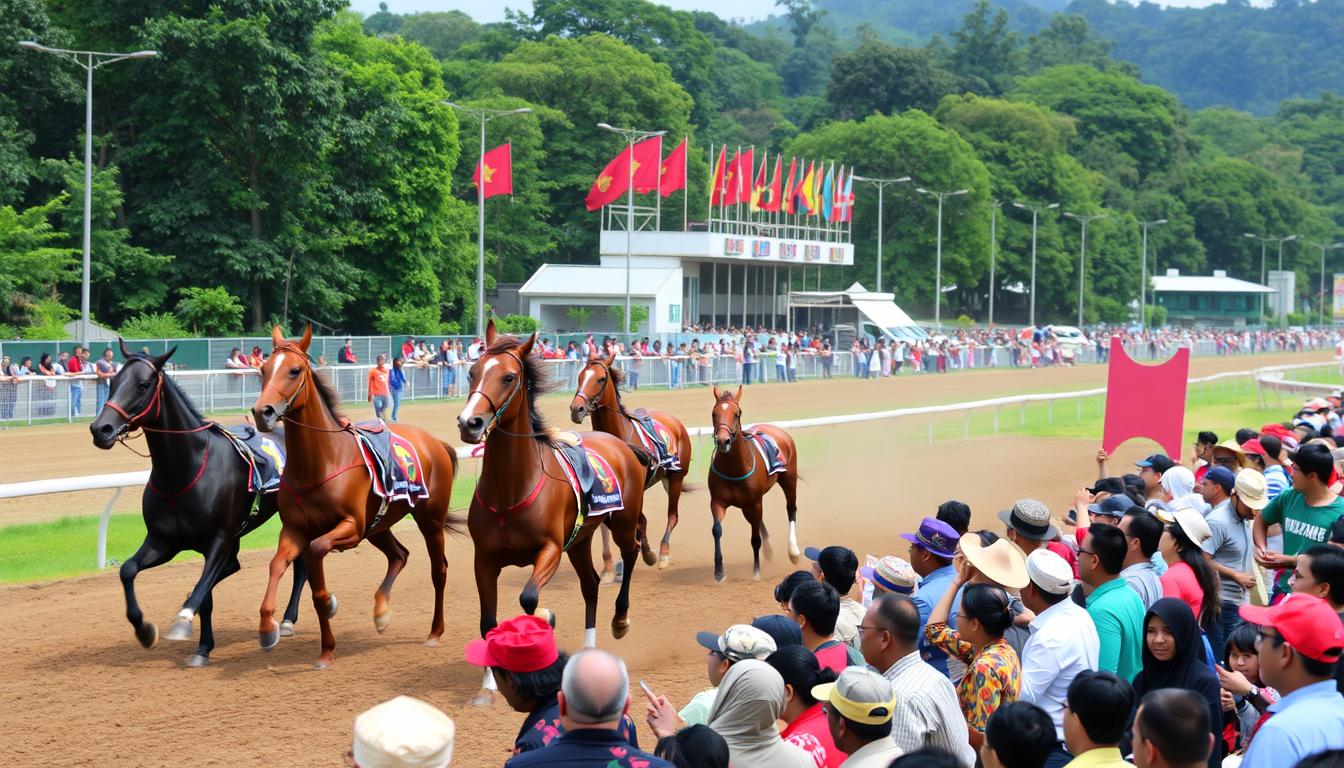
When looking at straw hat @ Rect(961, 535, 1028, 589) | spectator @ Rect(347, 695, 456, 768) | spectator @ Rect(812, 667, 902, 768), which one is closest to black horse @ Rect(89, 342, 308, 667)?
straw hat @ Rect(961, 535, 1028, 589)

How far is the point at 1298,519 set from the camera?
7582 millimetres

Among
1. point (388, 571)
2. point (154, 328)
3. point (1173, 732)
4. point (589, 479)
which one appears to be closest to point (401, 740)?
point (1173, 732)

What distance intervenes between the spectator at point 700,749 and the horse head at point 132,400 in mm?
5619

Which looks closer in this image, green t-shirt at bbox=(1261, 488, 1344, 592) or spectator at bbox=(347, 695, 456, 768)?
spectator at bbox=(347, 695, 456, 768)

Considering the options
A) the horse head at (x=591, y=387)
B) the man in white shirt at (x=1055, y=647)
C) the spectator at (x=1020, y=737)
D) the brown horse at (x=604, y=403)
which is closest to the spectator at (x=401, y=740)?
the spectator at (x=1020, y=737)

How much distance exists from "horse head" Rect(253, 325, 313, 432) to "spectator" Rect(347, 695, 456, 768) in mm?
5345

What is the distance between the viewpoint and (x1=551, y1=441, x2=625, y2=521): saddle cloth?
9.11m

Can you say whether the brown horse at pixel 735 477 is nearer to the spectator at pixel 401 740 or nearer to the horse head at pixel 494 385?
the horse head at pixel 494 385

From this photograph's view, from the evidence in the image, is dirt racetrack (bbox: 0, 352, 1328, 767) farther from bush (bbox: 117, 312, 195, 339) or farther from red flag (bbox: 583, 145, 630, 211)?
red flag (bbox: 583, 145, 630, 211)

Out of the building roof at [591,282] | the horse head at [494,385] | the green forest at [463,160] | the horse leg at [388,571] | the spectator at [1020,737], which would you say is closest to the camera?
the spectator at [1020,737]

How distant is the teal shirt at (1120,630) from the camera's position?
547cm

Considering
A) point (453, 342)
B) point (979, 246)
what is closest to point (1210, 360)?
point (979, 246)

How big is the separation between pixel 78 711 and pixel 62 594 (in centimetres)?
343

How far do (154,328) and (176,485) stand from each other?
2669 cm
